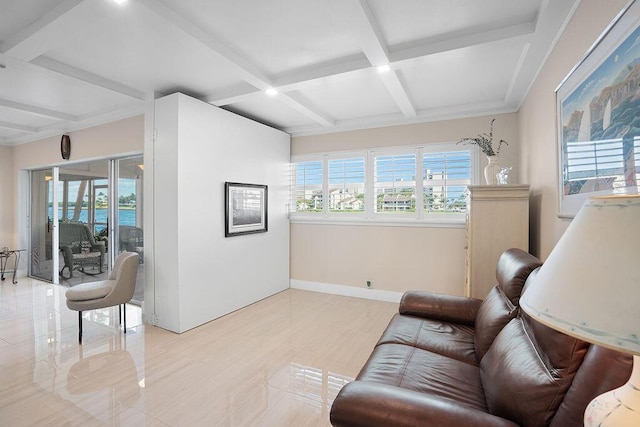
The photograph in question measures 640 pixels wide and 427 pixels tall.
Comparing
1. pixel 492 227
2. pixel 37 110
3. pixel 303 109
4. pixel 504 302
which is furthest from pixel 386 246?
pixel 37 110

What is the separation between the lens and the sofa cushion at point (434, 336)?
1971mm

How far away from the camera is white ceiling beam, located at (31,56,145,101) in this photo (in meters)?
2.71

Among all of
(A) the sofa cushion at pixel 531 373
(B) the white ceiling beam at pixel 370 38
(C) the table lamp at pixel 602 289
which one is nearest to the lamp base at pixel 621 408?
(C) the table lamp at pixel 602 289

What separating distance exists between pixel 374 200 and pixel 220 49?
2895 mm

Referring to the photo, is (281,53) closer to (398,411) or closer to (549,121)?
(549,121)

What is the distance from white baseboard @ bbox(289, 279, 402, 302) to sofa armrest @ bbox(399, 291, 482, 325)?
185 cm

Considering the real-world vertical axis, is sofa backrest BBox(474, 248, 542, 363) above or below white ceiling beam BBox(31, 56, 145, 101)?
below

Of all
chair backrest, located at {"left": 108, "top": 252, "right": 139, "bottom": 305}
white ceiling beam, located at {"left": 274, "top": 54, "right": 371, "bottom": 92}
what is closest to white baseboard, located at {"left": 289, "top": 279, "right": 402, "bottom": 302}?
chair backrest, located at {"left": 108, "top": 252, "right": 139, "bottom": 305}

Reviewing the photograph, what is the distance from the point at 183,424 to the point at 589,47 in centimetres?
323

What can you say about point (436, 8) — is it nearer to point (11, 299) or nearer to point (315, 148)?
point (315, 148)

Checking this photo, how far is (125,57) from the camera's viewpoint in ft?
8.75

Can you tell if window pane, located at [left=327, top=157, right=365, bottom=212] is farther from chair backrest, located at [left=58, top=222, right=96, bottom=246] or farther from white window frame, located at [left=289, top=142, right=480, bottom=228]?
chair backrest, located at [left=58, top=222, right=96, bottom=246]

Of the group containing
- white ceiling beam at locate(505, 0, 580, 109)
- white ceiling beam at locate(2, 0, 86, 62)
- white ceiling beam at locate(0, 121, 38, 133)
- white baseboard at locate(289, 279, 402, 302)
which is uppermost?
white ceiling beam at locate(0, 121, 38, 133)

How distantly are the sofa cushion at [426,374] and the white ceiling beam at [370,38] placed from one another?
2165mm
